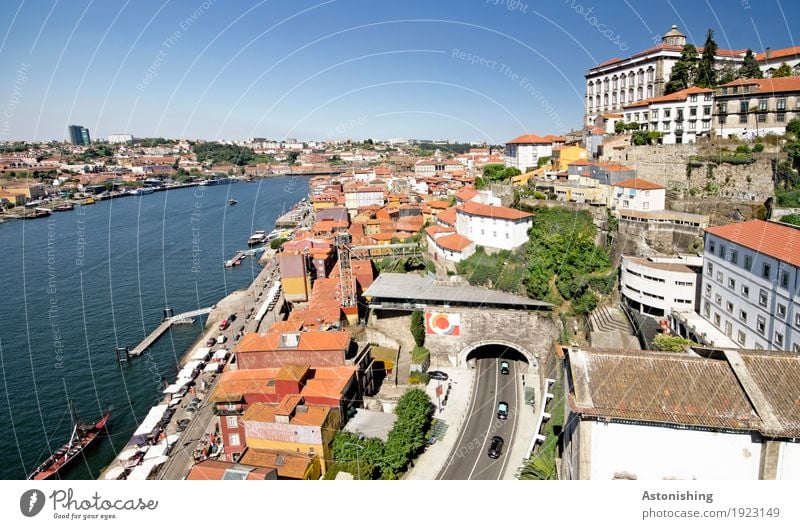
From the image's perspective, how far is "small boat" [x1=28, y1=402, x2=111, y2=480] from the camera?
10.4 metres

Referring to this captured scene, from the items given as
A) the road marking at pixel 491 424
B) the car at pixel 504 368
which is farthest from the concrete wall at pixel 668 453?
the car at pixel 504 368

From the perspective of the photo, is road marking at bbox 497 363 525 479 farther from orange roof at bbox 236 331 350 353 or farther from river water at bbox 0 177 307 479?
river water at bbox 0 177 307 479

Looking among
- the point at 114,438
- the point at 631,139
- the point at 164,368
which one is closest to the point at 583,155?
the point at 631,139

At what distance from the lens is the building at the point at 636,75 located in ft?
70.7

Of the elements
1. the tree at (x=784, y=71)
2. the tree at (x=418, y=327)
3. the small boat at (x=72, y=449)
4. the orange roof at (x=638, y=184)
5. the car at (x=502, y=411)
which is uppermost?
the tree at (x=784, y=71)

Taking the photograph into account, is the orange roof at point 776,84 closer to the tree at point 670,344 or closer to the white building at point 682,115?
the white building at point 682,115

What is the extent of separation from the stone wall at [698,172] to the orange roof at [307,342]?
10.9 meters

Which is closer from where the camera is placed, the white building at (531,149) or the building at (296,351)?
the building at (296,351)

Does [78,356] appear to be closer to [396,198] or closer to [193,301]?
[193,301]

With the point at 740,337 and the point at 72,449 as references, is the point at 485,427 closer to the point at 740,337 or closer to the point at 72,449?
the point at 740,337

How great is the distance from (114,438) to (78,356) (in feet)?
16.7

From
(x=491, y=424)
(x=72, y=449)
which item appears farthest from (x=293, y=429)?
(x=72, y=449)

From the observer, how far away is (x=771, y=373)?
17.1 ft

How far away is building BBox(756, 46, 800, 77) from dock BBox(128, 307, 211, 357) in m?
23.1
